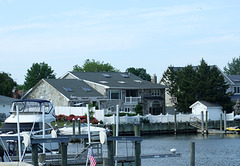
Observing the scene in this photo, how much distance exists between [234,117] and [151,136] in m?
14.4

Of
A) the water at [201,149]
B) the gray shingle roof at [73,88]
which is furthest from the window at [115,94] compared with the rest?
the water at [201,149]

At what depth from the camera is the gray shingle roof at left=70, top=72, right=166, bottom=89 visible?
8135cm

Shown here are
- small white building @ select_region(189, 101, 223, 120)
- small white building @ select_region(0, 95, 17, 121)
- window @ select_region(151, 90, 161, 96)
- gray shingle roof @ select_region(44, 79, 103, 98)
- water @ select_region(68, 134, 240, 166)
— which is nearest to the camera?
water @ select_region(68, 134, 240, 166)

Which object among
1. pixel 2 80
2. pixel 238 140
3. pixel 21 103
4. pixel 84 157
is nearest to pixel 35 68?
pixel 2 80

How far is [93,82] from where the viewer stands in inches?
3219

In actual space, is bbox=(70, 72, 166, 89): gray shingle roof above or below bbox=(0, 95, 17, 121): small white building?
above

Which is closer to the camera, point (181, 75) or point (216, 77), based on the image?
point (216, 77)

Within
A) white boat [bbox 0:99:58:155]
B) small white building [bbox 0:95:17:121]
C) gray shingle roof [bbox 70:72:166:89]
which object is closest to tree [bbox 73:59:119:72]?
gray shingle roof [bbox 70:72:166:89]

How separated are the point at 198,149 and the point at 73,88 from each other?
33.7m

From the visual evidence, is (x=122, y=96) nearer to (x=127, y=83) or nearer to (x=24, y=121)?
(x=127, y=83)

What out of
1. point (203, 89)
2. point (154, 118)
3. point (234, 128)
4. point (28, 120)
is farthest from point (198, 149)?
point (203, 89)

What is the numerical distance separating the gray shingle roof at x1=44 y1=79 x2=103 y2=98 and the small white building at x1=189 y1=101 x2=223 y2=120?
14.5m

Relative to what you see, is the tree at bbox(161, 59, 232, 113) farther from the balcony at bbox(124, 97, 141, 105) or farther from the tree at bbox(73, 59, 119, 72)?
the tree at bbox(73, 59, 119, 72)

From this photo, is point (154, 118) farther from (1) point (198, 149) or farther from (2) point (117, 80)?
(1) point (198, 149)
